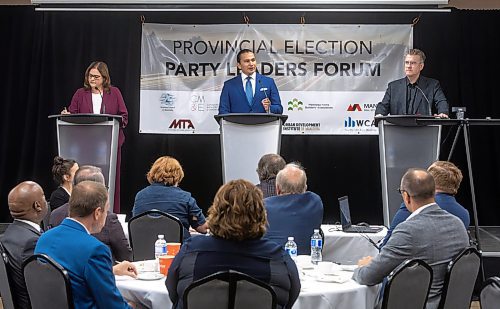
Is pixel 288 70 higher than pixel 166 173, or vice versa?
pixel 288 70

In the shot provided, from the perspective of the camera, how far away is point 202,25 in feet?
24.2

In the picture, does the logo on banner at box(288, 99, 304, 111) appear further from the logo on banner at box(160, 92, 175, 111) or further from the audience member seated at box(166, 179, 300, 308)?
the audience member seated at box(166, 179, 300, 308)

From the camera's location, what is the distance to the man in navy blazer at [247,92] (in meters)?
6.26

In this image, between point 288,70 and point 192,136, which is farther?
point 192,136

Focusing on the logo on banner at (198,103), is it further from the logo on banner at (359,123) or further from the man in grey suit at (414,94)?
the man in grey suit at (414,94)

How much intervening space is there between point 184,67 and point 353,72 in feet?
6.06

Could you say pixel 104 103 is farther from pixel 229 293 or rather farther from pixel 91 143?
pixel 229 293

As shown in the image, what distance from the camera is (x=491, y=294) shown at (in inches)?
91.3

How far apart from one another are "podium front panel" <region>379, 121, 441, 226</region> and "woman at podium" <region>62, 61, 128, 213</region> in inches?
93.7

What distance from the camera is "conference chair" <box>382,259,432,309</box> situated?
114 inches

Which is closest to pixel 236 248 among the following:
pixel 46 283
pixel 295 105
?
pixel 46 283

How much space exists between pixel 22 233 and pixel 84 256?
631 millimetres

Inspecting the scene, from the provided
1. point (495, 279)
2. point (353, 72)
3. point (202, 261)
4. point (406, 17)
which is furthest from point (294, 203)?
point (406, 17)

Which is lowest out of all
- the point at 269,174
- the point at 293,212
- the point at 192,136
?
the point at 293,212
